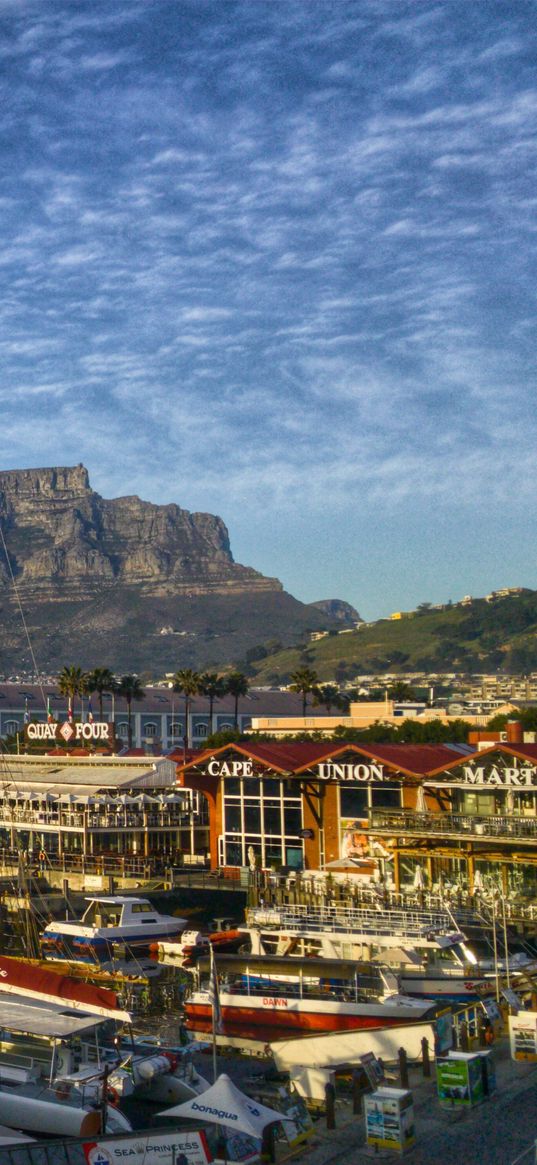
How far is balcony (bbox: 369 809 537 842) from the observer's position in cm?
5797

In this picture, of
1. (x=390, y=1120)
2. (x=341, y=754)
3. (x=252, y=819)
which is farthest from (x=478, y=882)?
(x=390, y=1120)

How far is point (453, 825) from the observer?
61031 millimetres

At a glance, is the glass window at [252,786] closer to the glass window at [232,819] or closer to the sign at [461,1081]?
the glass window at [232,819]

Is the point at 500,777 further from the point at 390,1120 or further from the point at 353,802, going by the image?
the point at 390,1120

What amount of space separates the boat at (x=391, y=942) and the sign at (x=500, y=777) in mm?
10156

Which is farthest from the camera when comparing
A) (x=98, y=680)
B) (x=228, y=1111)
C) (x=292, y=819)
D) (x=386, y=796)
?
(x=98, y=680)

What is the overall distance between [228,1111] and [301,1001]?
586 inches

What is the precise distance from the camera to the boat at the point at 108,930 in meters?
56.6

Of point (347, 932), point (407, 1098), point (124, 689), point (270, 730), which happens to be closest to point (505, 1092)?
point (407, 1098)

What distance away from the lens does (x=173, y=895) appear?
2709 inches

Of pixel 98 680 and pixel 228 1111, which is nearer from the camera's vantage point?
pixel 228 1111

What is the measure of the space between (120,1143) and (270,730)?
126 meters

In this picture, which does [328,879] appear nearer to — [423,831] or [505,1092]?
[423,831]

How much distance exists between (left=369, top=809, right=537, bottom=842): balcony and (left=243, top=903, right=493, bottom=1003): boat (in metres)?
6.49
